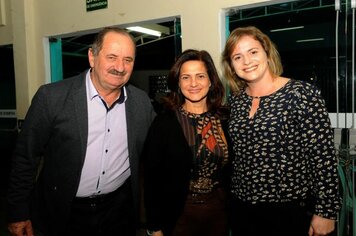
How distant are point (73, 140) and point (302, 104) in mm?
1226

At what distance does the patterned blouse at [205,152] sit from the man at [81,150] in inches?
13.9

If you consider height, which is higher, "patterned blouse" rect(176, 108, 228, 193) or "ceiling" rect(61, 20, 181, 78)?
"ceiling" rect(61, 20, 181, 78)

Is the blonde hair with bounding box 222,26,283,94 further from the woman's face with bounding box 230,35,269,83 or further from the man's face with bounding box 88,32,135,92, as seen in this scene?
the man's face with bounding box 88,32,135,92

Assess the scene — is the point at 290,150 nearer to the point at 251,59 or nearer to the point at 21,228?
the point at 251,59

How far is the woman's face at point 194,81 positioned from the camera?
5.99ft

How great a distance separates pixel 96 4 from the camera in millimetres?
2994

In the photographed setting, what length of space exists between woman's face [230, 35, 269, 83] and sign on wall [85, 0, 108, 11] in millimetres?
1809

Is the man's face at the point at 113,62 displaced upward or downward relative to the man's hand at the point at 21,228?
upward

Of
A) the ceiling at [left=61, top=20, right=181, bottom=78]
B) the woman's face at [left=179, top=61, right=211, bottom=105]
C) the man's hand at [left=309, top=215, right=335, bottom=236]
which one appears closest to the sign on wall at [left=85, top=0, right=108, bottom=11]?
the ceiling at [left=61, top=20, right=181, bottom=78]

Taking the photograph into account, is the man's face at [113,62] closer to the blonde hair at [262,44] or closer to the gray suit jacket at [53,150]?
the gray suit jacket at [53,150]

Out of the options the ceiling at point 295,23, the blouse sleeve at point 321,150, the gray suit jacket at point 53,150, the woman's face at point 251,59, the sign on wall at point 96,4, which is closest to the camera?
the blouse sleeve at point 321,150

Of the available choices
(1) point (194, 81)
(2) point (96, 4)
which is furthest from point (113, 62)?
(2) point (96, 4)

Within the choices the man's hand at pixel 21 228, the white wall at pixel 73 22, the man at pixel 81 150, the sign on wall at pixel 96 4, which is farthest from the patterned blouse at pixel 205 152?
the sign on wall at pixel 96 4

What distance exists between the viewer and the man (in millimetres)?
1723
